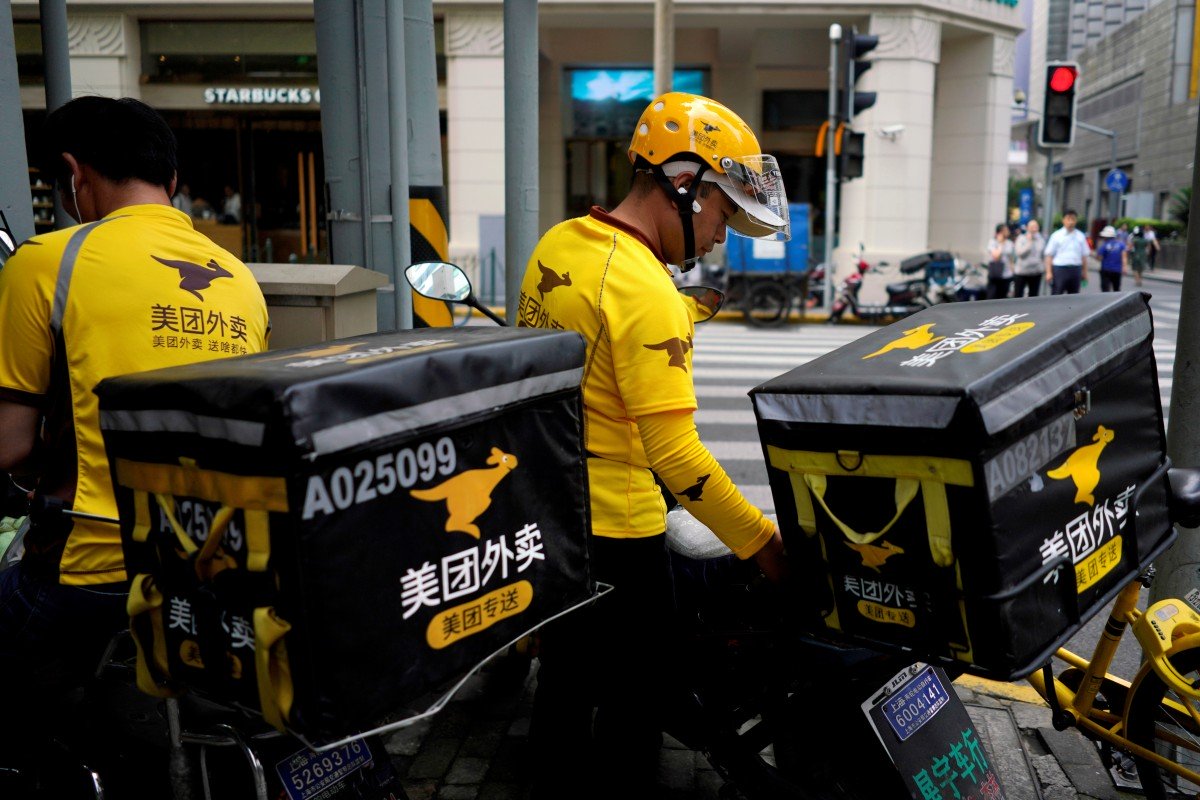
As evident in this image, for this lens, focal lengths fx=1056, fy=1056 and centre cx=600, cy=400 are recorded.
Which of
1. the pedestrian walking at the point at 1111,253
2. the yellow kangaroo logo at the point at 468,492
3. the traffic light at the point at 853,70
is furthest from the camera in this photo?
the pedestrian walking at the point at 1111,253

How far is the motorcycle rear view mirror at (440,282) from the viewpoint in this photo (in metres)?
2.77

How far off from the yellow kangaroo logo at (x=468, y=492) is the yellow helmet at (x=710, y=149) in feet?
3.17

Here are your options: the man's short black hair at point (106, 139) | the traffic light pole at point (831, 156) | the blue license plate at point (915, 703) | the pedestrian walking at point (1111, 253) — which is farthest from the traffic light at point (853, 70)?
the man's short black hair at point (106, 139)

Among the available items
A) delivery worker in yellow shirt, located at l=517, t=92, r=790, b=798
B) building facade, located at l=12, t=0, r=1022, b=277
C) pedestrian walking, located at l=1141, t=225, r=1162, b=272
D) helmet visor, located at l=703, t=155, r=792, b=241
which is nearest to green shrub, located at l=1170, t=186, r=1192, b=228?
pedestrian walking, located at l=1141, t=225, r=1162, b=272

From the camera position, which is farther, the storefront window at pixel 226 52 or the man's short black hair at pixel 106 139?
the storefront window at pixel 226 52

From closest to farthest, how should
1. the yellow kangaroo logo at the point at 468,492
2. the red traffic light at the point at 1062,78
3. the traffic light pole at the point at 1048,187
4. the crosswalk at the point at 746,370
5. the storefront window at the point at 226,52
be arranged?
the yellow kangaroo logo at the point at 468,492
the crosswalk at the point at 746,370
the red traffic light at the point at 1062,78
the traffic light pole at the point at 1048,187
the storefront window at the point at 226,52

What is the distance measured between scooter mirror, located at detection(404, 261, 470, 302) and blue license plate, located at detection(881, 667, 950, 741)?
146 cm

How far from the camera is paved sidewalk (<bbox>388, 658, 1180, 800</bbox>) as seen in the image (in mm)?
3010

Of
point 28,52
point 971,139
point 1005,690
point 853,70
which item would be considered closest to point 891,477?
point 1005,690

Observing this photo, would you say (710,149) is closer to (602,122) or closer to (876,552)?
(876,552)

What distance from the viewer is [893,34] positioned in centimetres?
1930

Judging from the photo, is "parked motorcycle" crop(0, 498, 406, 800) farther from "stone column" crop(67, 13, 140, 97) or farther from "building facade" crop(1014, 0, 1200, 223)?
Answer: "building facade" crop(1014, 0, 1200, 223)

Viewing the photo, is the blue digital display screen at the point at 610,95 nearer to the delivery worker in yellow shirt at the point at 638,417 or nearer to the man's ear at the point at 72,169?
the delivery worker in yellow shirt at the point at 638,417

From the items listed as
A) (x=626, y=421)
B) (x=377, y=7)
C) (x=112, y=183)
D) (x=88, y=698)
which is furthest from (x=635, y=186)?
(x=377, y=7)
